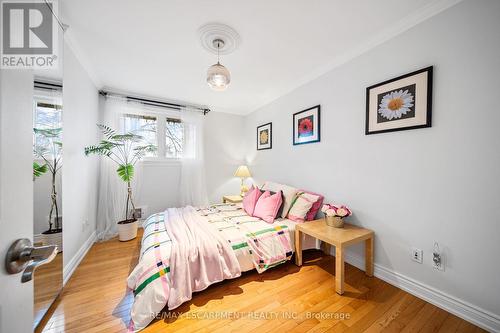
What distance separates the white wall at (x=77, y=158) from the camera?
5.82 feet

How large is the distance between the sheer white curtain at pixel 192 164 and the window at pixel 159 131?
140 millimetres

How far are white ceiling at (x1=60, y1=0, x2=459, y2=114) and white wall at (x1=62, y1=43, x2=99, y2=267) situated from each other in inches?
12.5

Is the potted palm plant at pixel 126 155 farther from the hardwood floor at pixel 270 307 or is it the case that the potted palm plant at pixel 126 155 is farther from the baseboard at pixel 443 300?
the baseboard at pixel 443 300

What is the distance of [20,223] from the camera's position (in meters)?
0.56

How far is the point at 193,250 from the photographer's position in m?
1.60

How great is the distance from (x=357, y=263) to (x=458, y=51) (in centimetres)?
210

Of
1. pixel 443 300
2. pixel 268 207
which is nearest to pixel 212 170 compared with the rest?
pixel 268 207

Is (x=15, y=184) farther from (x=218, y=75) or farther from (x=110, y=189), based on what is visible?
(x=110, y=189)

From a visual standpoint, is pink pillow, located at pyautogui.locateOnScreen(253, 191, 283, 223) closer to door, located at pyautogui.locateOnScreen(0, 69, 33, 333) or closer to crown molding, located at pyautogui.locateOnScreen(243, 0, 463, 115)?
crown molding, located at pyautogui.locateOnScreen(243, 0, 463, 115)

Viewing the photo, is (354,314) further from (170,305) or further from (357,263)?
(170,305)

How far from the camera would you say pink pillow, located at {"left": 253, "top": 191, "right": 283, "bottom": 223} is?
230cm

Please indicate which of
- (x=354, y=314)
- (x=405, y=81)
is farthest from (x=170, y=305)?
(x=405, y=81)

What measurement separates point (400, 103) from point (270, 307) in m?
2.15

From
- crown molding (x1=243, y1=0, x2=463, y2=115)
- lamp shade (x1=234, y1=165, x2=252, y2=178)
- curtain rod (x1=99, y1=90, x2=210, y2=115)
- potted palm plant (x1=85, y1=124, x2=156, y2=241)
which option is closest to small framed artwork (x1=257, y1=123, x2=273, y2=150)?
lamp shade (x1=234, y1=165, x2=252, y2=178)
